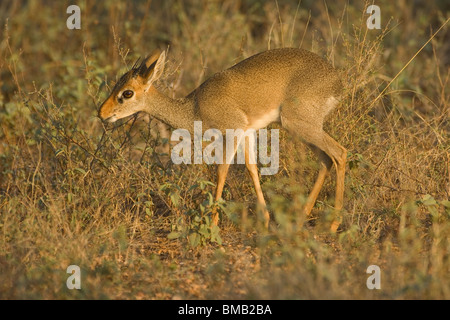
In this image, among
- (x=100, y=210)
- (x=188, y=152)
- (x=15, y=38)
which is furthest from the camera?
(x=15, y=38)

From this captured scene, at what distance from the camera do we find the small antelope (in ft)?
18.0

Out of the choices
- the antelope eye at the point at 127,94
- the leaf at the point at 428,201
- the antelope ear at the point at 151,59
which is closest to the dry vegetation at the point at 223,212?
the leaf at the point at 428,201

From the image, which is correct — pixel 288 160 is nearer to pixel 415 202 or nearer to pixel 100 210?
pixel 415 202

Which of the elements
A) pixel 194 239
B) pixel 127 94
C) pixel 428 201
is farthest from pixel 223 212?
pixel 428 201

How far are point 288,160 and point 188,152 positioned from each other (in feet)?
3.03

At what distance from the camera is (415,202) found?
16.0ft

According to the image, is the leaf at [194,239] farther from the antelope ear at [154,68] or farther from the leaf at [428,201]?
the leaf at [428,201]

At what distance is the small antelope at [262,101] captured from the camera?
5.48 metres

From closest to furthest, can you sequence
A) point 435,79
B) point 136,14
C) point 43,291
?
point 43,291 → point 435,79 → point 136,14

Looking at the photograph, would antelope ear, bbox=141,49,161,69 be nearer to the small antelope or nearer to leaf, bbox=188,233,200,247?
the small antelope

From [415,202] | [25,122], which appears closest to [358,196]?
Result: [415,202]

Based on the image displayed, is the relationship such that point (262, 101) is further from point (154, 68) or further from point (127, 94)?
point (127, 94)

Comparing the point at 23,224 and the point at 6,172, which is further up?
the point at 6,172

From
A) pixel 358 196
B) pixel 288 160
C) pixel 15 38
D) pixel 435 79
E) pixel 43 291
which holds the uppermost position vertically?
pixel 15 38
